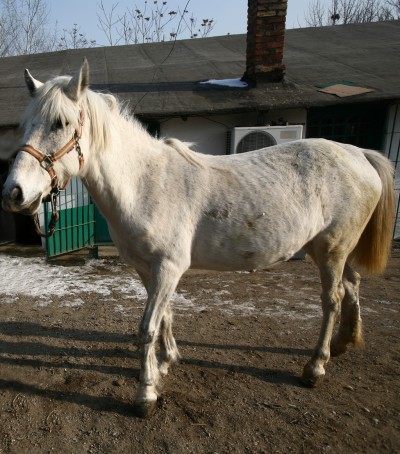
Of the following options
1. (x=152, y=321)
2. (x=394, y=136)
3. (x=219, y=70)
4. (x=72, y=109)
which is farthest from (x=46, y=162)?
(x=219, y=70)

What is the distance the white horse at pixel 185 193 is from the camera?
1.95 m

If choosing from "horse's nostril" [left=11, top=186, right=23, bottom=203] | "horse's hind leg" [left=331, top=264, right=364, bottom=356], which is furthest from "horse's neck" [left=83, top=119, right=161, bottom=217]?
"horse's hind leg" [left=331, top=264, right=364, bottom=356]

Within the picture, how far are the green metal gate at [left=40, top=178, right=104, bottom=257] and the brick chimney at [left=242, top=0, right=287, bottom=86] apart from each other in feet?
13.4

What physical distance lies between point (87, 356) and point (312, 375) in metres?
2.05

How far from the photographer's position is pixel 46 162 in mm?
1891

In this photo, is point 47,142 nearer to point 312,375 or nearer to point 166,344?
point 166,344

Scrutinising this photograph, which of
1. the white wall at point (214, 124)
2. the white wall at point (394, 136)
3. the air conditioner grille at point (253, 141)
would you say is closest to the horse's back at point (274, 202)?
the air conditioner grille at point (253, 141)

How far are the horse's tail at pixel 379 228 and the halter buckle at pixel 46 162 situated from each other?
100 inches

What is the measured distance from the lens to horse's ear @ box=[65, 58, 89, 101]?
6.23 feet

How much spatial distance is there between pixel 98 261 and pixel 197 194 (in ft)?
13.8

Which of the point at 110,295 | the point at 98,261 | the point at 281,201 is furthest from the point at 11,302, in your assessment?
the point at 281,201

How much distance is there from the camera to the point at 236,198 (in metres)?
2.44

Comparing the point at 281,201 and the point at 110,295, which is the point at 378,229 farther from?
the point at 110,295

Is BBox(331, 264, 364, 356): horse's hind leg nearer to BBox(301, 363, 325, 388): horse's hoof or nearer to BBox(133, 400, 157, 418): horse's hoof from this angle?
BBox(301, 363, 325, 388): horse's hoof
